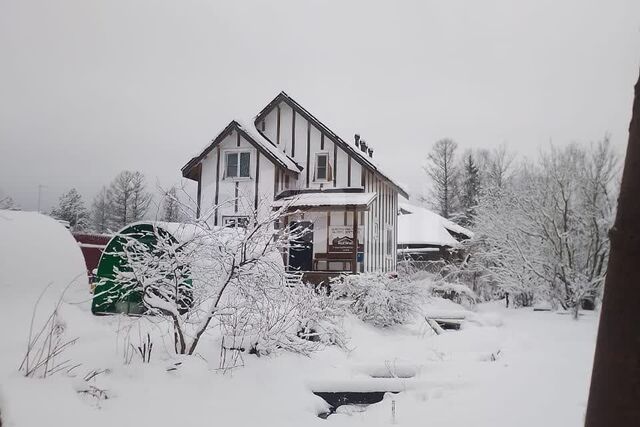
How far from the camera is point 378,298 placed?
509 inches

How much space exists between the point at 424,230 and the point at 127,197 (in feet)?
88.0

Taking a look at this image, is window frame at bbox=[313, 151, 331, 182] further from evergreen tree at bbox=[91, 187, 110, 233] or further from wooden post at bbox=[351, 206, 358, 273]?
evergreen tree at bbox=[91, 187, 110, 233]

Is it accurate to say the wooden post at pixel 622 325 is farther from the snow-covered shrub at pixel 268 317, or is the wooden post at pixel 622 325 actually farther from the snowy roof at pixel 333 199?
the snowy roof at pixel 333 199

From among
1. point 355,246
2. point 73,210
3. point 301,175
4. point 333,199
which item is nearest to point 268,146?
point 301,175

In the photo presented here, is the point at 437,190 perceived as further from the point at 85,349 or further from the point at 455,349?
the point at 85,349

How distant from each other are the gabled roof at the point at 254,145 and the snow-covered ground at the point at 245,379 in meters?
9.68

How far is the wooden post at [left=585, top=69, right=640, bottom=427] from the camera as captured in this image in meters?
0.85

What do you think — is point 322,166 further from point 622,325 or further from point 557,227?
point 622,325

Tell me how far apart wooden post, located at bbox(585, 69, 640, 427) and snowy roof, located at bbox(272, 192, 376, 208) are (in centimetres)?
1557

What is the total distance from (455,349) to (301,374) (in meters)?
4.47

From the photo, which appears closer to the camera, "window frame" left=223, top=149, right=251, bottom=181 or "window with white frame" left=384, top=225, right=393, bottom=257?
"window frame" left=223, top=149, right=251, bottom=181

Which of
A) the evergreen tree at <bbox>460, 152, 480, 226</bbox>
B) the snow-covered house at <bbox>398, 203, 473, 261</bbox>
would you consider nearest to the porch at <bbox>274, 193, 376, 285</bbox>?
the snow-covered house at <bbox>398, 203, 473, 261</bbox>

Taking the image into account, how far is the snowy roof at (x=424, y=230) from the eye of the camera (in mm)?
30172

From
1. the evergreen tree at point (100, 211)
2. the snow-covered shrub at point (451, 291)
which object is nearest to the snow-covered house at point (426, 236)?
the snow-covered shrub at point (451, 291)
